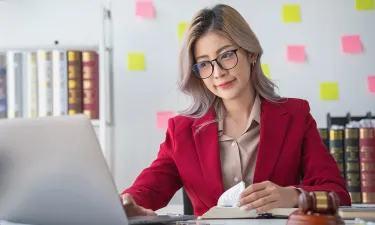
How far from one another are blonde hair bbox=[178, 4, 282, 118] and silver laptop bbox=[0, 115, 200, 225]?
0.86m

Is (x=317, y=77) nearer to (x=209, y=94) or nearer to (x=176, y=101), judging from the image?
(x=176, y=101)

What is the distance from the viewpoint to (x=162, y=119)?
3361 millimetres

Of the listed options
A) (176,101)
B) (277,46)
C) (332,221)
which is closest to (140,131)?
(176,101)

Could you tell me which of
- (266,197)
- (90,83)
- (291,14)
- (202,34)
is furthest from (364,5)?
(266,197)

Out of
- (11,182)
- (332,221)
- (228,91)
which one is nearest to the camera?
(332,221)

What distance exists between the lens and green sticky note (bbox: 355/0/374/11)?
10.9ft

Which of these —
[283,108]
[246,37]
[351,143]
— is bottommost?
[351,143]

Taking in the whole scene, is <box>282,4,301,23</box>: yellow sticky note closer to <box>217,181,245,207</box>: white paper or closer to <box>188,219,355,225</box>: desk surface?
<box>217,181,245,207</box>: white paper

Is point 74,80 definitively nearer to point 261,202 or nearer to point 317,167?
point 317,167

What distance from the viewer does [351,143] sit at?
286cm

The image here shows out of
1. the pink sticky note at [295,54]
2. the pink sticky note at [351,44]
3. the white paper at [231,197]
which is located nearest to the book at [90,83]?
the pink sticky note at [295,54]

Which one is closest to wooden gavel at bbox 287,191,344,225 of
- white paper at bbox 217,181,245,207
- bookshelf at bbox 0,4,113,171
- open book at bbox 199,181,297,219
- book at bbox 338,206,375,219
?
book at bbox 338,206,375,219

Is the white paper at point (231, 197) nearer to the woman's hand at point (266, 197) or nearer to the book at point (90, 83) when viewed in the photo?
the woman's hand at point (266, 197)

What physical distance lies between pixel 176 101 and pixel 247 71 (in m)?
1.50
